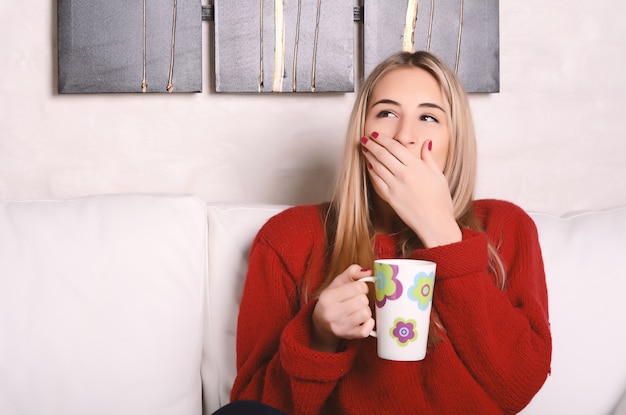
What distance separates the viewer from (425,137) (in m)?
1.36

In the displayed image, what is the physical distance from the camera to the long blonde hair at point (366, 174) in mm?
1397

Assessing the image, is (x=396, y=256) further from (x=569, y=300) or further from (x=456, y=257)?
(x=569, y=300)

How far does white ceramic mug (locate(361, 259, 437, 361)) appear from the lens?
3.14ft

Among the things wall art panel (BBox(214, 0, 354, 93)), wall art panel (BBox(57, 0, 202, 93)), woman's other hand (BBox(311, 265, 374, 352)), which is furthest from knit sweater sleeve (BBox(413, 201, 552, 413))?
wall art panel (BBox(57, 0, 202, 93))

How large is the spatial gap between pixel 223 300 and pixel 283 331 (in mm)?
357

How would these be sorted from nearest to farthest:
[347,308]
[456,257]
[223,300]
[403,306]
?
[403,306], [347,308], [456,257], [223,300]

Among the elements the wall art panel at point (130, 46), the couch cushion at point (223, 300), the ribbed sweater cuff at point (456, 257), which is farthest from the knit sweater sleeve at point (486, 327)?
the wall art panel at point (130, 46)

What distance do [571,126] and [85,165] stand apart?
1310mm

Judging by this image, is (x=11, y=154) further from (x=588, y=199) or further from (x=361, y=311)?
(x=588, y=199)

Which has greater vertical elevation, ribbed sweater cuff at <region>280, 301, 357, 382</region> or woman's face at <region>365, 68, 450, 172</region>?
woman's face at <region>365, 68, 450, 172</region>

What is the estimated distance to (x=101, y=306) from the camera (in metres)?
1.43

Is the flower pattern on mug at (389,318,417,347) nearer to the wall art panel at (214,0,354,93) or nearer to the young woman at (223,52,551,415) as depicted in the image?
the young woman at (223,52,551,415)

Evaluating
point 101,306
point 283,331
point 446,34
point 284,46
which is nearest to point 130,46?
point 284,46

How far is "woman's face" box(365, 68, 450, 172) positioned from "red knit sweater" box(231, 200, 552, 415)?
201mm
